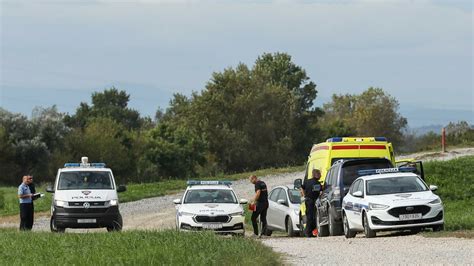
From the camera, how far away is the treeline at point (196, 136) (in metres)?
72.4

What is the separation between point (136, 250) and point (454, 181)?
79.4 ft

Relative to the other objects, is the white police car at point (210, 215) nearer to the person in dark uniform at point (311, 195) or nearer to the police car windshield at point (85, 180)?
the person in dark uniform at point (311, 195)

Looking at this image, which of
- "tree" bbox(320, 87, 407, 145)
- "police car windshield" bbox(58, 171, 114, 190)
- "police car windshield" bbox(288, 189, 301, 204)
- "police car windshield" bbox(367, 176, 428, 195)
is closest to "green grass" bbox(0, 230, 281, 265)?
"police car windshield" bbox(367, 176, 428, 195)

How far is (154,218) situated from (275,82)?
223 feet

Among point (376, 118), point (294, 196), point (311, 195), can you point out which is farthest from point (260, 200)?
point (376, 118)

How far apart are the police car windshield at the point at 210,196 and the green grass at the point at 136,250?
6603 mm

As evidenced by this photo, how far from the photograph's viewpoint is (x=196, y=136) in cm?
8556

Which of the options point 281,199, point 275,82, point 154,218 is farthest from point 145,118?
point 281,199

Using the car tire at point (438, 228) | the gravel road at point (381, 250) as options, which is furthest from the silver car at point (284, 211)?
the car tire at point (438, 228)

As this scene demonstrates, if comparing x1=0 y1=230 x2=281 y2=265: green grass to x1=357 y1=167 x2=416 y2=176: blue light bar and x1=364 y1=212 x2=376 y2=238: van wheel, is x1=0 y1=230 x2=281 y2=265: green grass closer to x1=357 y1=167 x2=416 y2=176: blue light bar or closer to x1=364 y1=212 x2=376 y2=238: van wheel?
x1=364 y1=212 x2=376 y2=238: van wheel

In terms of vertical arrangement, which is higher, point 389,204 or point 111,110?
point 111,110

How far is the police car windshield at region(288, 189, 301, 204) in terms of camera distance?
29.6 metres

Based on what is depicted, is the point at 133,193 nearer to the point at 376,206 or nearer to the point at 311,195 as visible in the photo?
the point at 311,195

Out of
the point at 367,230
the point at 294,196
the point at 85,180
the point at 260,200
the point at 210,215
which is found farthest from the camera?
the point at 85,180
